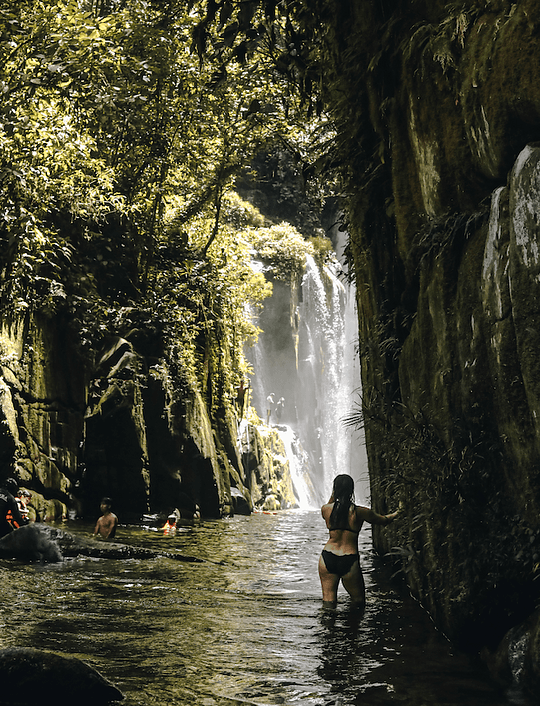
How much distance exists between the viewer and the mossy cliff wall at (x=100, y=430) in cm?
1476

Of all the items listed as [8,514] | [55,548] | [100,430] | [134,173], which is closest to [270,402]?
[134,173]

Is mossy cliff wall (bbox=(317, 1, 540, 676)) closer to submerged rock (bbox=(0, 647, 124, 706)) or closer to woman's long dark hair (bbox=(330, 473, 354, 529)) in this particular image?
woman's long dark hair (bbox=(330, 473, 354, 529))

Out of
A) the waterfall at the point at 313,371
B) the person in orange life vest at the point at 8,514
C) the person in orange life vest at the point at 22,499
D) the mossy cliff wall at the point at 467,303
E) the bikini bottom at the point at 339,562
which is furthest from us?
the waterfall at the point at 313,371

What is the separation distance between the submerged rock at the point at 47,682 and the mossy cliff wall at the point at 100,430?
10.6 m

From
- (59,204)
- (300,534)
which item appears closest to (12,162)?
(59,204)

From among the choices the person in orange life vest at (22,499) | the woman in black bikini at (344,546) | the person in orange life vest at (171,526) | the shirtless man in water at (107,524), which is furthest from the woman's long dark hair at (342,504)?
the person in orange life vest at (171,526)

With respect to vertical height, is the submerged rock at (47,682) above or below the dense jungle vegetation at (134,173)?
below

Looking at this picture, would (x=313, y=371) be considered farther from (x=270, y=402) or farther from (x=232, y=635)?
(x=232, y=635)

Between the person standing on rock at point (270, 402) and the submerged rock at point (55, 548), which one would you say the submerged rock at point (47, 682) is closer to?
the submerged rock at point (55, 548)

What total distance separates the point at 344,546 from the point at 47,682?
12.5ft

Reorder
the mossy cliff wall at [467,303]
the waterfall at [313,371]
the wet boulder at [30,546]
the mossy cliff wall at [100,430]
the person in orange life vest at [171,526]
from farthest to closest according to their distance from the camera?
the waterfall at [313,371] < the mossy cliff wall at [100,430] < the person in orange life vest at [171,526] < the wet boulder at [30,546] < the mossy cliff wall at [467,303]

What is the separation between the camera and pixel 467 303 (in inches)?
193

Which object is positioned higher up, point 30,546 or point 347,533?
point 347,533

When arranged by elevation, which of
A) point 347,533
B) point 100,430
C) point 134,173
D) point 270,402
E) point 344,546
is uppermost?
point 134,173
